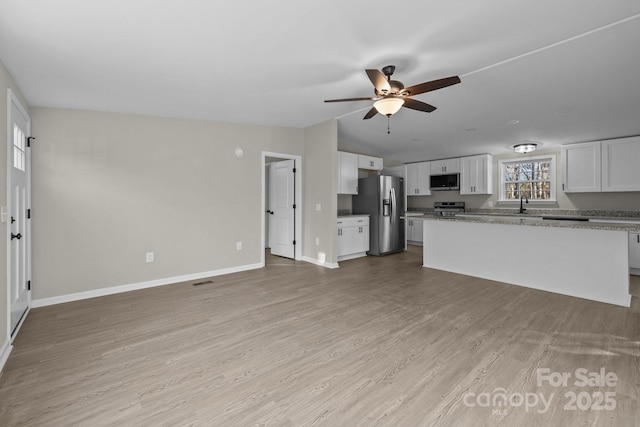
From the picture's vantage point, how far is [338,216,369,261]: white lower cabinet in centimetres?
564

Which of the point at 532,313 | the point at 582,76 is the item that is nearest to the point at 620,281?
the point at 532,313

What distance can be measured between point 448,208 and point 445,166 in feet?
3.41

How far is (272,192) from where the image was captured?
6.13 metres

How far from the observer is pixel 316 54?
8.55 ft

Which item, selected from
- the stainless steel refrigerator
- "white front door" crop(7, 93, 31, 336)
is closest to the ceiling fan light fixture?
the stainless steel refrigerator

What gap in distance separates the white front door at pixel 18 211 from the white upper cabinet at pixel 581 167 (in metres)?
7.89

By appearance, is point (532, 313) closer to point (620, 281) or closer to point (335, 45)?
point (620, 281)

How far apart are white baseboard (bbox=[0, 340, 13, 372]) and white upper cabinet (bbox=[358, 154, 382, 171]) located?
5585 mm

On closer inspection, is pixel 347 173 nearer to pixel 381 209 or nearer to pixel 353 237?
pixel 381 209

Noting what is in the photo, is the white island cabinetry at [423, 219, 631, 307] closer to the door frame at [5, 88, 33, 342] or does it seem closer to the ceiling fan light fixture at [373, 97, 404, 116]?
the ceiling fan light fixture at [373, 97, 404, 116]

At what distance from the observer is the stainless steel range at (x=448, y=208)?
7.01m

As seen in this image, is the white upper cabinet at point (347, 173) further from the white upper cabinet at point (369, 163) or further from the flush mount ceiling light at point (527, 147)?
the flush mount ceiling light at point (527, 147)

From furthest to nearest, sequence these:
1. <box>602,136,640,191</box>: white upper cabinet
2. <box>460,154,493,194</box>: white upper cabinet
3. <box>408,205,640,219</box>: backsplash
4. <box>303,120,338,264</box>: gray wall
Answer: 1. <box>460,154,493,194</box>: white upper cabinet
2. <box>408,205,640,219</box>: backsplash
3. <box>303,120,338,264</box>: gray wall
4. <box>602,136,640,191</box>: white upper cabinet

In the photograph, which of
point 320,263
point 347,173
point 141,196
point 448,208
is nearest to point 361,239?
point 320,263
